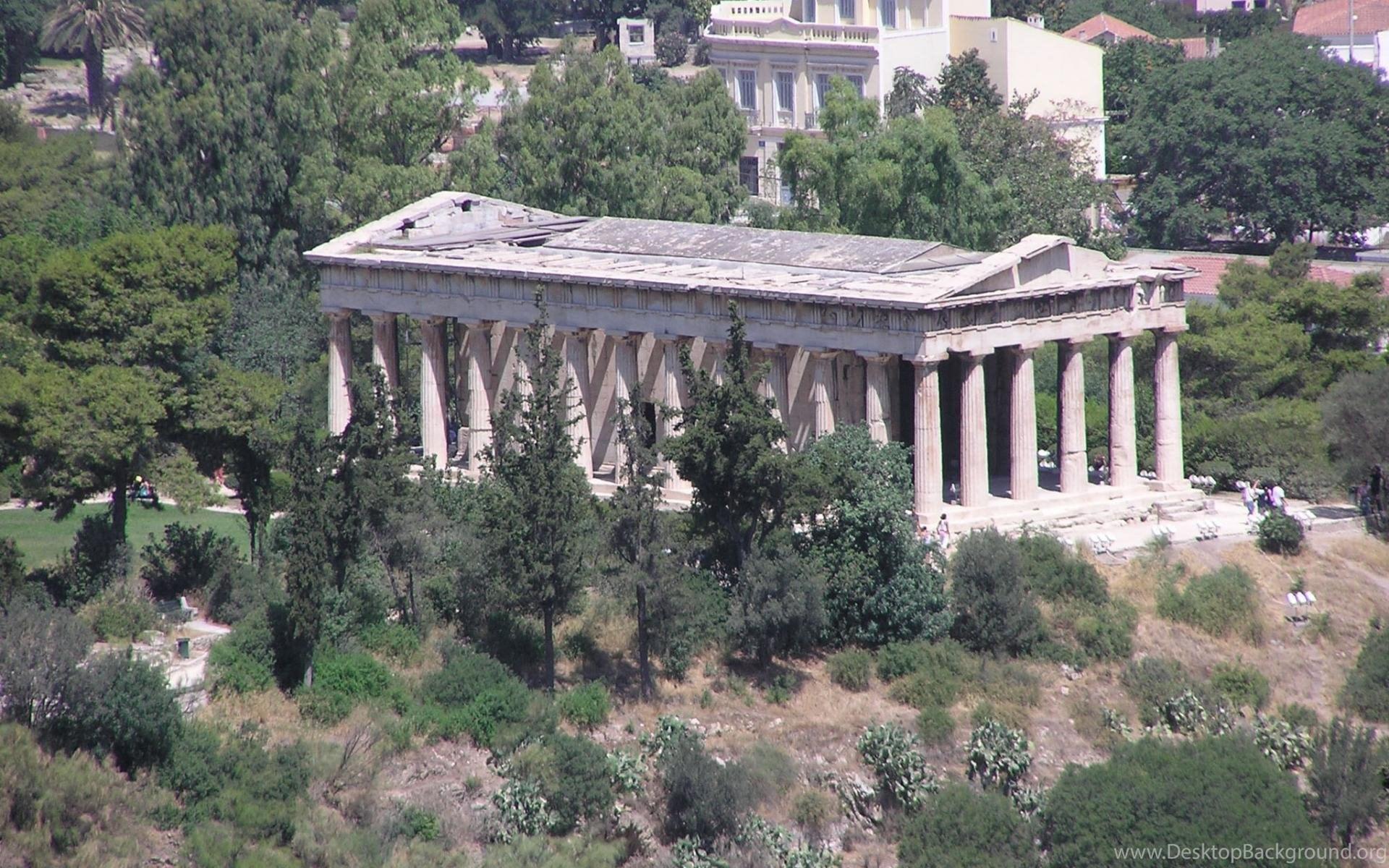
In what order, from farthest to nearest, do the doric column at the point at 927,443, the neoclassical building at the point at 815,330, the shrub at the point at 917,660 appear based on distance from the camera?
the neoclassical building at the point at 815,330
the doric column at the point at 927,443
the shrub at the point at 917,660

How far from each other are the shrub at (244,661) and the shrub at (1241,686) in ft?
69.4

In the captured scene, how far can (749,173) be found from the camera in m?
109

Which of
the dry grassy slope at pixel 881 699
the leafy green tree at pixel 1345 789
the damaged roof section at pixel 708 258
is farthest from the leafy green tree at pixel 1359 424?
the leafy green tree at pixel 1345 789

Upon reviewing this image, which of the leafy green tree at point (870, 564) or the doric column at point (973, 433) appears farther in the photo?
the doric column at point (973, 433)

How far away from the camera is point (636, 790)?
49.9 m

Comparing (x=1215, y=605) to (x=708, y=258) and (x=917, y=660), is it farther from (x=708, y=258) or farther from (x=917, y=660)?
(x=708, y=258)

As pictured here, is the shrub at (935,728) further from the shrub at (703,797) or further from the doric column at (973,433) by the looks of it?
the doric column at (973,433)

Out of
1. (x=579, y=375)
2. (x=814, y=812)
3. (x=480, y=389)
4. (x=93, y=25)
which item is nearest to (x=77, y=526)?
(x=480, y=389)

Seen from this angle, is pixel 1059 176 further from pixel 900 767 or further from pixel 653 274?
pixel 900 767

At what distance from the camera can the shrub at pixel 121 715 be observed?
47.1 m

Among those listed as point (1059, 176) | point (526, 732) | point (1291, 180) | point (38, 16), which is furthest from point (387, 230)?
point (38, 16)

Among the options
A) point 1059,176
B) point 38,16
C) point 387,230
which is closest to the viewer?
point 387,230

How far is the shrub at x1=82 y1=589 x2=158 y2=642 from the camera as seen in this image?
52875 mm

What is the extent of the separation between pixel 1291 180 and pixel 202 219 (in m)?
49.0
